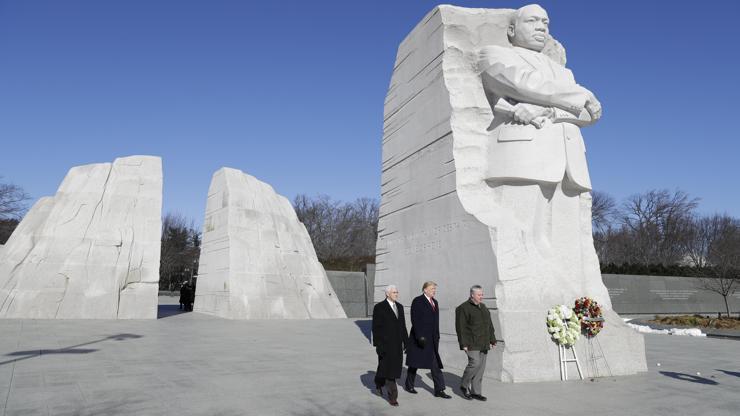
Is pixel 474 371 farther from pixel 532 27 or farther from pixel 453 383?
pixel 532 27

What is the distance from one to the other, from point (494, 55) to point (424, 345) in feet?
14.6

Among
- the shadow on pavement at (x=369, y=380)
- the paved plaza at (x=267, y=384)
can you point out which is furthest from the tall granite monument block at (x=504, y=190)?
the shadow on pavement at (x=369, y=380)

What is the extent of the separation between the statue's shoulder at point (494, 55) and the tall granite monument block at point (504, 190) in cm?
2

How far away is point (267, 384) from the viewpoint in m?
5.56

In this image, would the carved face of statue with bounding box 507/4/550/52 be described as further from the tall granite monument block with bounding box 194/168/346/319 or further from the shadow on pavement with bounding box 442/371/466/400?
the tall granite monument block with bounding box 194/168/346/319

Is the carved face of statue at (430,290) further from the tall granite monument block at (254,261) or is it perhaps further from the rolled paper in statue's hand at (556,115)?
the tall granite monument block at (254,261)

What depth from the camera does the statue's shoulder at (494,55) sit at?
746cm

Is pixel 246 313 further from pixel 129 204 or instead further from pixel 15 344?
pixel 15 344

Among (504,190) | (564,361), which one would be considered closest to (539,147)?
(504,190)

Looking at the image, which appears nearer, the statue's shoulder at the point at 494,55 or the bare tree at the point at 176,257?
the statue's shoulder at the point at 494,55

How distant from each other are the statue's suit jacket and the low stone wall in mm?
18124

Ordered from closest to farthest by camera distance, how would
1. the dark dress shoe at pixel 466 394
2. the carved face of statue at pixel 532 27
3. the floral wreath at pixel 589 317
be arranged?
the dark dress shoe at pixel 466 394 → the floral wreath at pixel 589 317 → the carved face of statue at pixel 532 27

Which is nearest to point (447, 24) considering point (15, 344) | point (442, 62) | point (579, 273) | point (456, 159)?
point (442, 62)

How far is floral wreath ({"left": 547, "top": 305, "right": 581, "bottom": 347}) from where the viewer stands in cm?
644
